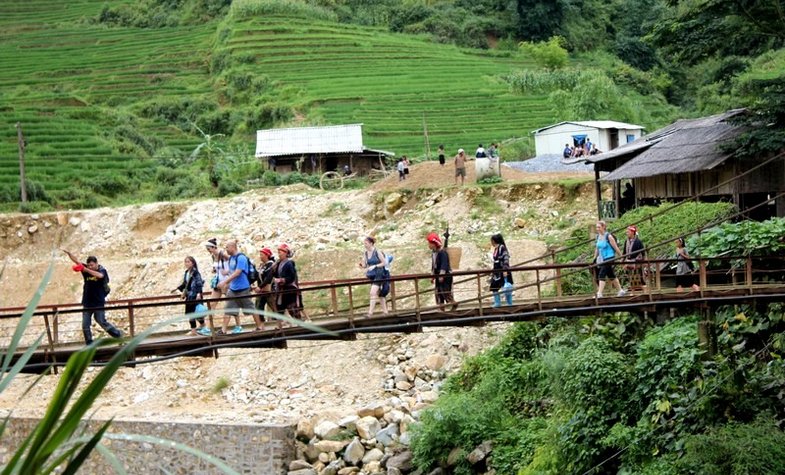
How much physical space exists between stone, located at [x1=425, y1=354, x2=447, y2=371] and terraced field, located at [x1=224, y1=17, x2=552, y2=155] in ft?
81.3

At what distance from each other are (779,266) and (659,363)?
2.24 metres

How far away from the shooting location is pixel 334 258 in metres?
31.5

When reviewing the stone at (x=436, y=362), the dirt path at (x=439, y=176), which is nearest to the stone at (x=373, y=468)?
the stone at (x=436, y=362)

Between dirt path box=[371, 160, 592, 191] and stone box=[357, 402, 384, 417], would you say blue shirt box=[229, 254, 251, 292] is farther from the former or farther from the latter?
dirt path box=[371, 160, 592, 191]

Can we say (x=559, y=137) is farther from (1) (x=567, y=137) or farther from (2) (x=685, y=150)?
(2) (x=685, y=150)

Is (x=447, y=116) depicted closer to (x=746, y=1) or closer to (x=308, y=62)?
(x=308, y=62)

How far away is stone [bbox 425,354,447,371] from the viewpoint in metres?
24.1

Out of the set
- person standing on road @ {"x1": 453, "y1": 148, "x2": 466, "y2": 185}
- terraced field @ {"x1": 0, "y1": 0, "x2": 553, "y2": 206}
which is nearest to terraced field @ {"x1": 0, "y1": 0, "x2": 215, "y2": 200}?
terraced field @ {"x1": 0, "y1": 0, "x2": 553, "y2": 206}

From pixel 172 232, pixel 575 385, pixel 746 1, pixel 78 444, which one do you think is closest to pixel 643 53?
pixel 172 232

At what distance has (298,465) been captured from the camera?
22.0 metres

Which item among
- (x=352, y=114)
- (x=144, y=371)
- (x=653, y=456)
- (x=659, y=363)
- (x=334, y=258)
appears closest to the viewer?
(x=653, y=456)

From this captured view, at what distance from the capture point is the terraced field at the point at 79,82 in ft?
159

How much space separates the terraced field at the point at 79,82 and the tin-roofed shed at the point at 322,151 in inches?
257

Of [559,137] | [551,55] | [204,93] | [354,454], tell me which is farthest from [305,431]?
[551,55]
